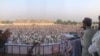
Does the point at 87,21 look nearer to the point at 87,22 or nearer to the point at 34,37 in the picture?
the point at 87,22

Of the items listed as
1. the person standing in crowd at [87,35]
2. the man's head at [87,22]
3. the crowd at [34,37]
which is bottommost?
the crowd at [34,37]

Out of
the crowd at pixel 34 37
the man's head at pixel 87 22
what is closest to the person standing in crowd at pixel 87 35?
the man's head at pixel 87 22

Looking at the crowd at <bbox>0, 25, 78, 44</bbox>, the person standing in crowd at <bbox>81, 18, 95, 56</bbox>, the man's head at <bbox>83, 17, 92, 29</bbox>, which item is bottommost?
the crowd at <bbox>0, 25, 78, 44</bbox>

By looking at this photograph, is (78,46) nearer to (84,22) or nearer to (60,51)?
(84,22)

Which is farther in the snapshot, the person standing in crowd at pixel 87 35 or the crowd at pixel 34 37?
the crowd at pixel 34 37

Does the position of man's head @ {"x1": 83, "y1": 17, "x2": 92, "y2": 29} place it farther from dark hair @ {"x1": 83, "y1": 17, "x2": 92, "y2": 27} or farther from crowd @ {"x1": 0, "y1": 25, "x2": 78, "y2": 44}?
crowd @ {"x1": 0, "y1": 25, "x2": 78, "y2": 44}

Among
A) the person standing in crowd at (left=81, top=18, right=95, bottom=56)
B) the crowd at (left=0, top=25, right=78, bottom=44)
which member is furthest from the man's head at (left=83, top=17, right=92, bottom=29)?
the crowd at (left=0, top=25, right=78, bottom=44)

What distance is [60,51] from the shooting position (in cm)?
391

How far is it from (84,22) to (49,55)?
1.65 metres

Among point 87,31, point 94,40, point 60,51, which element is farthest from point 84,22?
point 60,51

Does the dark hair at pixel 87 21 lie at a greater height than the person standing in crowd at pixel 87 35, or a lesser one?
greater

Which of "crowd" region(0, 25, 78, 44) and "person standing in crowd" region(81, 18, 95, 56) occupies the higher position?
"person standing in crowd" region(81, 18, 95, 56)

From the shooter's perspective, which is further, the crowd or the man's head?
the crowd

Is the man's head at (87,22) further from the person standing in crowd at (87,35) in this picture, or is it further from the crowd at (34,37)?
the crowd at (34,37)
